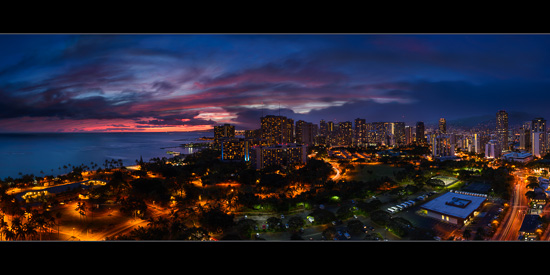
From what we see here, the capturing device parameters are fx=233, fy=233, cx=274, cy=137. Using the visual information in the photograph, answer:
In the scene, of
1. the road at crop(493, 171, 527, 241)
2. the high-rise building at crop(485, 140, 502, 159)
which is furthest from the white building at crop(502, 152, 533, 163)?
the road at crop(493, 171, 527, 241)

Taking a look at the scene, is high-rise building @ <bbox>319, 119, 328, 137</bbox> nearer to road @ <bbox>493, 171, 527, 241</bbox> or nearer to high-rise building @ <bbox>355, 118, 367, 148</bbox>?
high-rise building @ <bbox>355, 118, 367, 148</bbox>

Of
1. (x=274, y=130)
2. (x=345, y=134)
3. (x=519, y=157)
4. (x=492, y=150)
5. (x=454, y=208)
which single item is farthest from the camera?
(x=345, y=134)

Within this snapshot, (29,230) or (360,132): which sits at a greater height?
(360,132)

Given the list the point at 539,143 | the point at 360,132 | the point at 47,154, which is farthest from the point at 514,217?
the point at 360,132

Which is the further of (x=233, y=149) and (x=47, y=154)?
(x=233, y=149)

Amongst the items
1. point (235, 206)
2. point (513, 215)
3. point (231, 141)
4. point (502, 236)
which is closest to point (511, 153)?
point (513, 215)

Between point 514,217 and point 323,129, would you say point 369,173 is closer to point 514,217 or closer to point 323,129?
point 514,217

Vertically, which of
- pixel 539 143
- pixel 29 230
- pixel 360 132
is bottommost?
pixel 29 230
